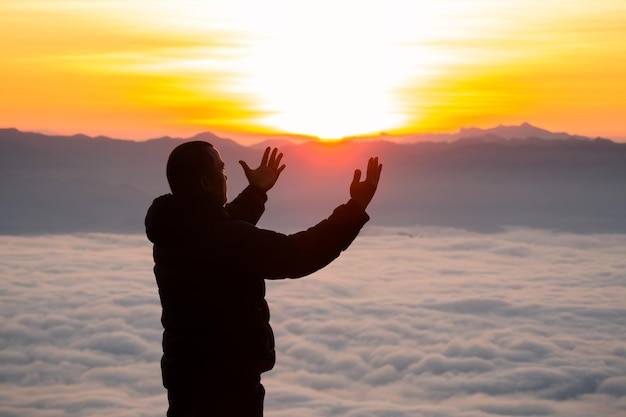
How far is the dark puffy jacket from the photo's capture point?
4.24m

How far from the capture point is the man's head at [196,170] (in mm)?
4391

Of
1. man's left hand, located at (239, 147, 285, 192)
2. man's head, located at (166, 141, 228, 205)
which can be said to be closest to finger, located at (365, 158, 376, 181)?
man's head, located at (166, 141, 228, 205)

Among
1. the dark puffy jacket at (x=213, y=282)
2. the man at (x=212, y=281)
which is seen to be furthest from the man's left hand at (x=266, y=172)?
the dark puffy jacket at (x=213, y=282)

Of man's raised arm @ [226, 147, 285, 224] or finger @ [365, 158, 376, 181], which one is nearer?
finger @ [365, 158, 376, 181]

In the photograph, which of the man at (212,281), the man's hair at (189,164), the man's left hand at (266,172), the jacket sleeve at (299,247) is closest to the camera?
the jacket sleeve at (299,247)

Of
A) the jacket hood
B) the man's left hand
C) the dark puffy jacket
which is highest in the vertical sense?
the man's left hand

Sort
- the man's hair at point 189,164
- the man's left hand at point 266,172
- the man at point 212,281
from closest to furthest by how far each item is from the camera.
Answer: the man at point 212,281, the man's hair at point 189,164, the man's left hand at point 266,172

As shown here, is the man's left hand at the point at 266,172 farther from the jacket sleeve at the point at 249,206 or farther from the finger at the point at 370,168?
the finger at the point at 370,168

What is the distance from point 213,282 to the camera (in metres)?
4.34

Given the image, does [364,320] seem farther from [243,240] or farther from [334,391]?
[243,240]

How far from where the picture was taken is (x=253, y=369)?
172 inches

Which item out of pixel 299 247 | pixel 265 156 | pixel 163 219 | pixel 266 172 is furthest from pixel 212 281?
pixel 265 156

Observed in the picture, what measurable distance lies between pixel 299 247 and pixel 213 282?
453 mm

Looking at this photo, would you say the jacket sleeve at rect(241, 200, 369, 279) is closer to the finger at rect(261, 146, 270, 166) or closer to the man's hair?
the man's hair
